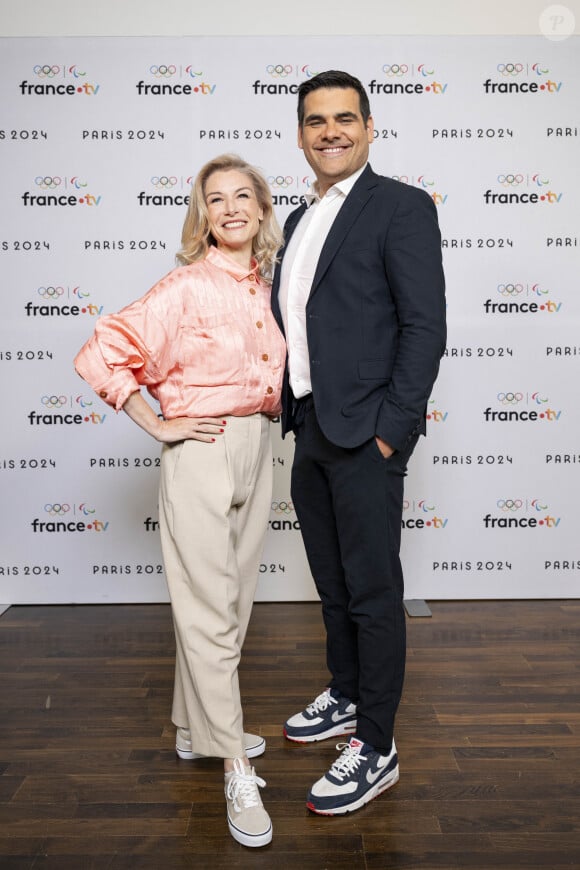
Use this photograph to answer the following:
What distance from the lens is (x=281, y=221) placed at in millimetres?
3416

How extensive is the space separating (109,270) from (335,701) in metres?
2.04

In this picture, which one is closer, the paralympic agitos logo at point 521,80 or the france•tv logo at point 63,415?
the paralympic agitos logo at point 521,80

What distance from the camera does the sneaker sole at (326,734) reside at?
230cm

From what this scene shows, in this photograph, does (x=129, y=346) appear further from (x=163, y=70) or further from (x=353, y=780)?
(x=163, y=70)

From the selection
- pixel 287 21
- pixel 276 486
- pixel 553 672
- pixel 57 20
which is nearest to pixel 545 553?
pixel 553 672

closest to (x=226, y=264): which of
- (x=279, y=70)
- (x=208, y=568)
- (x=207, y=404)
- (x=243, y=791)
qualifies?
(x=207, y=404)

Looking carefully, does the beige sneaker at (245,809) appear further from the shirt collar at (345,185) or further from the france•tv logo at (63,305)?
the france•tv logo at (63,305)

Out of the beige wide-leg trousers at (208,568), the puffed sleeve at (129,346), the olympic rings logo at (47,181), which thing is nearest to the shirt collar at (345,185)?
the puffed sleeve at (129,346)

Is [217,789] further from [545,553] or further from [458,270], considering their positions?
[458,270]

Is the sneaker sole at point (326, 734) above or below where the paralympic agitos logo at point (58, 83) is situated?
below

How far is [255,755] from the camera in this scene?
221 centimetres

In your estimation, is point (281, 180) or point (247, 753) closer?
point (247, 753)

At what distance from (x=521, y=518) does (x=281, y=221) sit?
166 cm

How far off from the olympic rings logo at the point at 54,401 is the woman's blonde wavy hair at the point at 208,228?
159 centimetres
